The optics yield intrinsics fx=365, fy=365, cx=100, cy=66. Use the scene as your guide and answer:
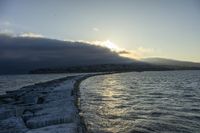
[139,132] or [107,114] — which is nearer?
[139,132]

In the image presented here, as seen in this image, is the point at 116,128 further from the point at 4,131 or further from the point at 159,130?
the point at 4,131

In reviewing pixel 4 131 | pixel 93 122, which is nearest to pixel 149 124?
pixel 93 122

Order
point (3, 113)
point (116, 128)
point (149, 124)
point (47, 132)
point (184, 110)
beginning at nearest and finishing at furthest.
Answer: point (47, 132), point (116, 128), point (149, 124), point (3, 113), point (184, 110)

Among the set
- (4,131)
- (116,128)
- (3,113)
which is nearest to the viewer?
(4,131)

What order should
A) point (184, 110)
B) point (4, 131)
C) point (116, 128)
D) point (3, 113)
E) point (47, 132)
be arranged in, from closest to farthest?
1. point (47, 132)
2. point (4, 131)
3. point (116, 128)
4. point (3, 113)
5. point (184, 110)

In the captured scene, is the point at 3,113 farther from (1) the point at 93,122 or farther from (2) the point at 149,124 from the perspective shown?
(2) the point at 149,124

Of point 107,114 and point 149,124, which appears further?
point 107,114

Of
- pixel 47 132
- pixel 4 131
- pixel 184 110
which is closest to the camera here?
pixel 47 132

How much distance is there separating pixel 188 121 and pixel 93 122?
661 centimetres

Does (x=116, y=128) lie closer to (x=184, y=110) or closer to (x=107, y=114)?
(x=107, y=114)

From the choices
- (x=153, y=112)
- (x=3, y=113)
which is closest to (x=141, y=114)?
(x=153, y=112)

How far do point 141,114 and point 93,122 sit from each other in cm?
586

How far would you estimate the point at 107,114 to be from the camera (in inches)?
1126

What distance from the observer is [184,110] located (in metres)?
31.1
